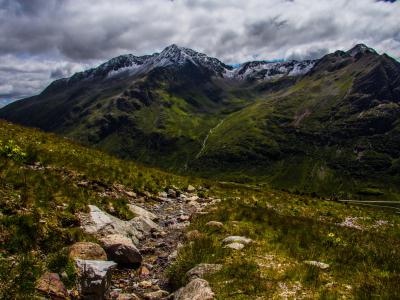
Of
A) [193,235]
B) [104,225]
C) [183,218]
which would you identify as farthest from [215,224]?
[104,225]

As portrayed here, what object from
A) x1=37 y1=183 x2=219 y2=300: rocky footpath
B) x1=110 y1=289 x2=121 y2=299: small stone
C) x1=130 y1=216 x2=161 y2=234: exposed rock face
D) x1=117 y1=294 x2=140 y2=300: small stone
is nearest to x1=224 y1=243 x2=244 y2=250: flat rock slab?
x1=37 y1=183 x2=219 y2=300: rocky footpath

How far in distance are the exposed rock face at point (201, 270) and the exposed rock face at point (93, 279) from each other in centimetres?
267

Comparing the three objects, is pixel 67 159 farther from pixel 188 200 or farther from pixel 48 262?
pixel 48 262

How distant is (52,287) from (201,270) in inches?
183

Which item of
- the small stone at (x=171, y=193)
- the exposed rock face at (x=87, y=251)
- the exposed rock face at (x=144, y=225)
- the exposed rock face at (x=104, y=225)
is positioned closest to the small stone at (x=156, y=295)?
the exposed rock face at (x=87, y=251)

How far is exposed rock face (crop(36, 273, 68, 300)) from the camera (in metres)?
9.08

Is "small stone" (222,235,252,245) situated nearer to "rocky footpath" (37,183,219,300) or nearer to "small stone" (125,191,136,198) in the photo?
"rocky footpath" (37,183,219,300)

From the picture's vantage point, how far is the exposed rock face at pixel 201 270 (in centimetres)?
1170

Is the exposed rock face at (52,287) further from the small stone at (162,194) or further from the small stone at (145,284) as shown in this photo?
the small stone at (162,194)

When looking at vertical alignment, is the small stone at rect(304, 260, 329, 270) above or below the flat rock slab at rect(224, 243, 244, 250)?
below

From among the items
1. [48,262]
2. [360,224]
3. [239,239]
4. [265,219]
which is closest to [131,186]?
[265,219]

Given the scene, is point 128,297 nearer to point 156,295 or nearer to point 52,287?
point 156,295

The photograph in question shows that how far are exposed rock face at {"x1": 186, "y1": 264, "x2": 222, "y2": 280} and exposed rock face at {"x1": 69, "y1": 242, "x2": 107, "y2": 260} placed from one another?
9.77 ft

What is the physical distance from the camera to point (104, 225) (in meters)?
15.7
